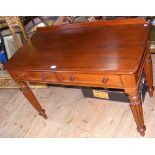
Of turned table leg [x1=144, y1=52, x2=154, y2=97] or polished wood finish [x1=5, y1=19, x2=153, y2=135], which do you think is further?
turned table leg [x1=144, y1=52, x2=154, y2=97]

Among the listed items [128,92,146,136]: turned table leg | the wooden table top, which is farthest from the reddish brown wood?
[128,92,146,136]: turned table leg

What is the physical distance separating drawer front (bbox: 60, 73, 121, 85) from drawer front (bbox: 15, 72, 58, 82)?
0.09 m

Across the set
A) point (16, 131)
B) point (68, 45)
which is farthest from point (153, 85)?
point (16, 131)

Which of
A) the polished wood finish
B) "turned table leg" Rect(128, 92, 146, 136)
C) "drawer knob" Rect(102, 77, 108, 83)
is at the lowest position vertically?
"turned table leg" Rect(128, 92, 146, 136)

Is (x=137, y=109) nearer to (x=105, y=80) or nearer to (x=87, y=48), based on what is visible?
(x=105, y=80)

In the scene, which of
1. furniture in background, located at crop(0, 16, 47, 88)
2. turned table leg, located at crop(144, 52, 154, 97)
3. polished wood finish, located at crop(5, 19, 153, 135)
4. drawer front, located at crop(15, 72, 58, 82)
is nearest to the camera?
polished wood finish, located at crop(5, 19, 153, 135)

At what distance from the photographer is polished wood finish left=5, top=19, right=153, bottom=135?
166cm

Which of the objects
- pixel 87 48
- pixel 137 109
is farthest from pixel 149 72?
pixel 87 48

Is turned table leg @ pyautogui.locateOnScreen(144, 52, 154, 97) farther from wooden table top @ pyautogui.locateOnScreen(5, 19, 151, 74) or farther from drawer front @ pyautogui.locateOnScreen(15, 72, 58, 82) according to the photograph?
drawer front @ pyautogui.locateOnScreen(15, 72, 58, 82)

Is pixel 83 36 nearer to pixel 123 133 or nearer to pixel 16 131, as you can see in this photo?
pixel 123 133

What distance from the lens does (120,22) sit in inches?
78.5

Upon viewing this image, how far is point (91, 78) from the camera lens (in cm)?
175

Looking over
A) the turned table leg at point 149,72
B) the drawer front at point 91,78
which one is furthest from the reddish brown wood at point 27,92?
the turned table leg at point 149,72

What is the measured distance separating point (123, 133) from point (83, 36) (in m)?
0.87
